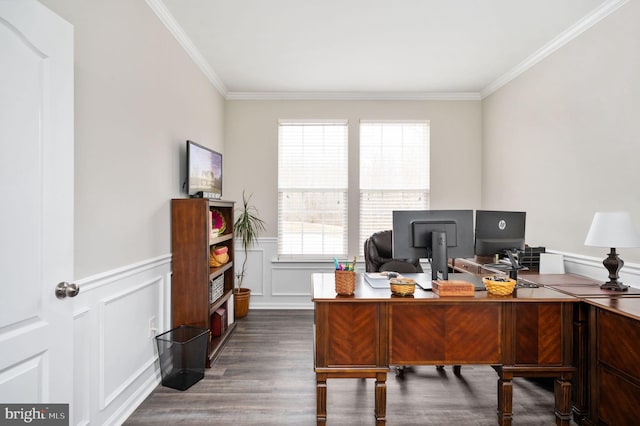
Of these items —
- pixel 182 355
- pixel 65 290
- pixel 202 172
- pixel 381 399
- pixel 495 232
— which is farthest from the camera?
pixel 202 172

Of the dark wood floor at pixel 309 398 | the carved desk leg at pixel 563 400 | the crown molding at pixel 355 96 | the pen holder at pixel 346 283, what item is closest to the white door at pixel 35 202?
the dark wood floor at pixel 309 398

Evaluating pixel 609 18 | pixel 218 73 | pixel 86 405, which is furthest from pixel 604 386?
pixel 218 73

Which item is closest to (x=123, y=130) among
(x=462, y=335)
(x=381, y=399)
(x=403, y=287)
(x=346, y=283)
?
(x=346, y=283)

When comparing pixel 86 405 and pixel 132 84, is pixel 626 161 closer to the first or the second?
pixel 132 84

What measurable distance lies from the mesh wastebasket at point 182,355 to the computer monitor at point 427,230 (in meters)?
1.72

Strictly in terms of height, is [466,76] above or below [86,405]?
above

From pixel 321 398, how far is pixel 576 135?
2.95 metres

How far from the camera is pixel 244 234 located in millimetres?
4461

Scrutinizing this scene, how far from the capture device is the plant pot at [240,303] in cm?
430

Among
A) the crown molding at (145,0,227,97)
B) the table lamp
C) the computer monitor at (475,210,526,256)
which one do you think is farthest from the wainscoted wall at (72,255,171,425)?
the table lamp

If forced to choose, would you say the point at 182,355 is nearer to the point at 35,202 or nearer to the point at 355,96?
the point at 35,202

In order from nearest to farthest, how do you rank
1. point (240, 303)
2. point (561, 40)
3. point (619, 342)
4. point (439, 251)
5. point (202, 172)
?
point (619, 342), point (439, 251), point (561, 40), point (202, 172), point (240, 303)

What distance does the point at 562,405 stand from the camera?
6.92ft

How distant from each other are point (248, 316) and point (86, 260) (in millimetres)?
2755
